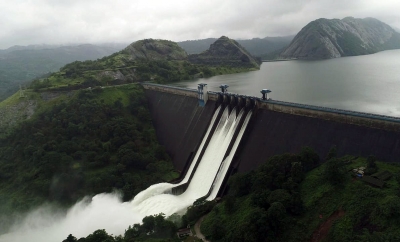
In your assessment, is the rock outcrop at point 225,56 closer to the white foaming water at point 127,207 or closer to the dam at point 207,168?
the dam at point 207,168

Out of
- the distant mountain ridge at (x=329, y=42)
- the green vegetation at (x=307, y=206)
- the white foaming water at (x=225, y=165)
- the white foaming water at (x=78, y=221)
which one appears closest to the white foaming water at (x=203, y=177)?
the white foaming water at (x=225, y=165)

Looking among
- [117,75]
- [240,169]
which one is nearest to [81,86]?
[117,75]

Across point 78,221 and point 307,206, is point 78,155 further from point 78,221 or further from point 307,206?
point 307,206

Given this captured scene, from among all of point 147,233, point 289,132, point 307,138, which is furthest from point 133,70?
point 307,138

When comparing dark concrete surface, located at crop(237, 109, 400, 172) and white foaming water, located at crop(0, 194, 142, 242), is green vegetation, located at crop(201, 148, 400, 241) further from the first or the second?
white foaming water, located at crop(0, 194, 142, 242)

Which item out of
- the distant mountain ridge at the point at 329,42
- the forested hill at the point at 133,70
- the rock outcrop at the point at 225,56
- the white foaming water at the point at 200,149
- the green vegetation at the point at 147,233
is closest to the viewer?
the green vegetation at the point at 147,233

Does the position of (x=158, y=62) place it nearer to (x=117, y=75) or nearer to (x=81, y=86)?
(x=117, y=75)

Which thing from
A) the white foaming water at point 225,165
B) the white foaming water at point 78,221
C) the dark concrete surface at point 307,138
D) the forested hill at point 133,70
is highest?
the forested hill at point 133,70

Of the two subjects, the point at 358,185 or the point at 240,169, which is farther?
the point at 240,169
